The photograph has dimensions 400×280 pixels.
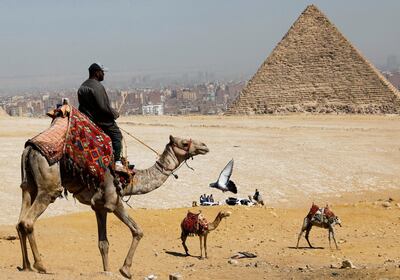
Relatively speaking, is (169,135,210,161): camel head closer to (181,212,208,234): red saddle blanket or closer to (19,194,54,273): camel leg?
(19,194,54,273): camel leg

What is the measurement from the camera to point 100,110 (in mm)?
7707

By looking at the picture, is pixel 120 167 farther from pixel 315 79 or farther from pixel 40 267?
pixel 315 79

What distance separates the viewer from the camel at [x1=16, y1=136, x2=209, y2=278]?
7277mm

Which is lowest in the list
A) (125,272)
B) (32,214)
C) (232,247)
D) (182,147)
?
(232,247)

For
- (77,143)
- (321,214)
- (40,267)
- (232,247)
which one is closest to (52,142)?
(77,143)

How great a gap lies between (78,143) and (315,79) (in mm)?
86463

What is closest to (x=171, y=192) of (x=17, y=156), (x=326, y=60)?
(x=17, y=156)

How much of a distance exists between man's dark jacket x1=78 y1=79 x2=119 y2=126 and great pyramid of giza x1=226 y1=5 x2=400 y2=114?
7391 centimetres

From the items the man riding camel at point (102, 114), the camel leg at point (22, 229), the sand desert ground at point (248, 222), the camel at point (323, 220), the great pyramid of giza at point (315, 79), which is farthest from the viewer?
the great pyramid of giza at point (315, 79)

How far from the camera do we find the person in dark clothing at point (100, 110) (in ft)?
25.3

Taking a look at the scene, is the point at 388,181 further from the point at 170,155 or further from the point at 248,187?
the point at 170,155

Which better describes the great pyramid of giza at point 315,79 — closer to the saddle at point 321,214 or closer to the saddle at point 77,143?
the saddle at point 321,214

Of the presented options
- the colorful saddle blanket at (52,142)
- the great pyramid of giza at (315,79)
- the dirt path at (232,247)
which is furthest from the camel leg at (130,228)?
the great pyramid of giza at (315,79)

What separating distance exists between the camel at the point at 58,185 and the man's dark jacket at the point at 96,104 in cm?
58
